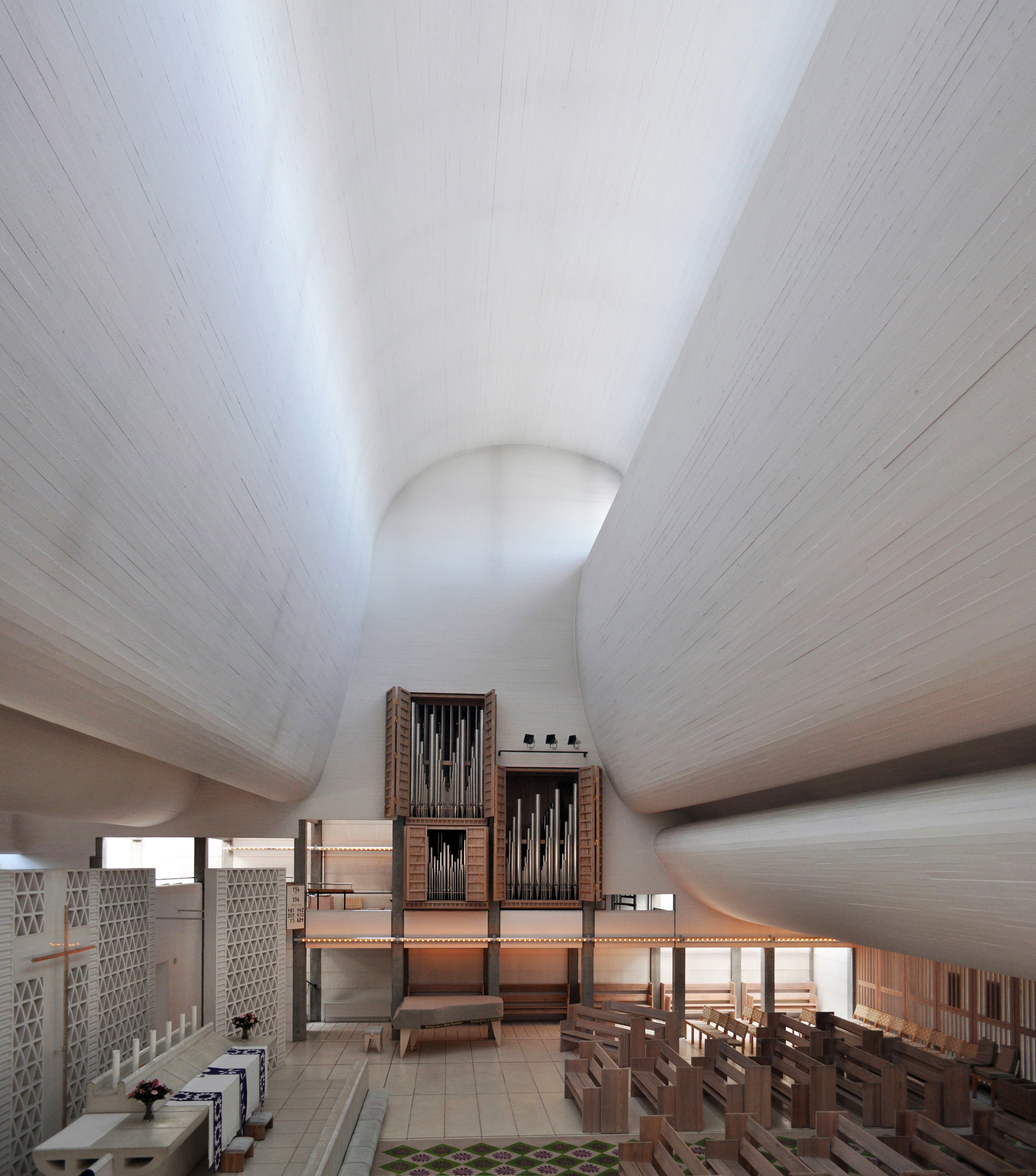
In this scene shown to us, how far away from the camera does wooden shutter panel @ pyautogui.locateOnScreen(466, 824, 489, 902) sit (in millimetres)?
14094

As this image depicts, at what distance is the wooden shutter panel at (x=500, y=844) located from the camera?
564 inches

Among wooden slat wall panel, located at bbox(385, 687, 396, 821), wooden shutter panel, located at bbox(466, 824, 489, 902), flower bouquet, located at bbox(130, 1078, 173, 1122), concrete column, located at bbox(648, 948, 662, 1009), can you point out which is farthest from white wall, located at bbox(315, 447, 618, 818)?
flower bouquet, located at bbox(130, 1078, 173, 1122)

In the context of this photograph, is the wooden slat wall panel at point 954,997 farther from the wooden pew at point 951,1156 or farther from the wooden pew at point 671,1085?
the wooden pew at point 671,1085

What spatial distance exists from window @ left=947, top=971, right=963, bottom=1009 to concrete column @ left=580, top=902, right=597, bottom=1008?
473cm

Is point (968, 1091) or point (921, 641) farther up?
point (921, 641)

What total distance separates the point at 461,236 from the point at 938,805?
6.46 m

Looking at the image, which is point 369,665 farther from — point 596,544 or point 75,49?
point 75,49

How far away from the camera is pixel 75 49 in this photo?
3387 mm

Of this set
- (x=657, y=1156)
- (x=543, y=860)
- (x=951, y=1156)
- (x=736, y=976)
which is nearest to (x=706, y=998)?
(x=736, y=976)

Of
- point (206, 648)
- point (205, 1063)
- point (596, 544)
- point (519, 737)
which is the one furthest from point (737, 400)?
point (519, 737)

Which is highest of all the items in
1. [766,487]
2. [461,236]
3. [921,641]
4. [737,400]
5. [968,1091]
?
[461,236]

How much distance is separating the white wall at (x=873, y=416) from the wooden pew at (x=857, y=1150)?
8.83ft

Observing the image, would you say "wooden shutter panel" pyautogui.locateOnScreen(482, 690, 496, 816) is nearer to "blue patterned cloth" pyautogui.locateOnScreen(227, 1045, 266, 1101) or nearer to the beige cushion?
the beige cushion

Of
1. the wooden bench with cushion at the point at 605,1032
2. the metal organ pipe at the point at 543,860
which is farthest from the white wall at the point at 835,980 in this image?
the metal organ pipe at the point at 543,860
